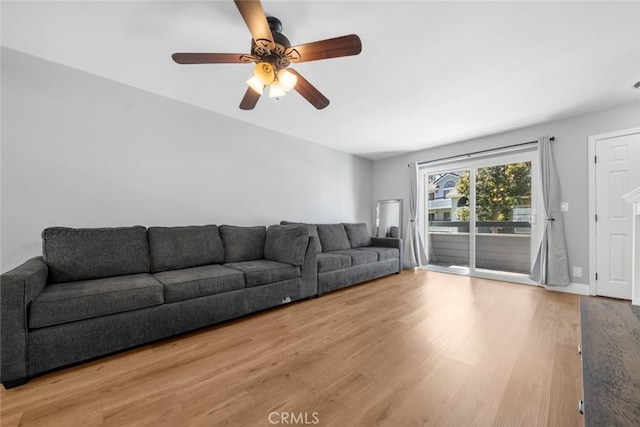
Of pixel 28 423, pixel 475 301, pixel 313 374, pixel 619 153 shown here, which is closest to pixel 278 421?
pixel 313 374

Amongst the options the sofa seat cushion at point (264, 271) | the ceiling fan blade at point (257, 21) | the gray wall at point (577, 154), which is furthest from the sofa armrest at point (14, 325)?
the gray wall at point (577, 154)

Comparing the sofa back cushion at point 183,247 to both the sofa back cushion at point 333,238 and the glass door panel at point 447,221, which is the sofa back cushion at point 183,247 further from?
the glass door panel at point 447,221

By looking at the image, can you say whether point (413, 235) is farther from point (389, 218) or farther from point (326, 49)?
point (326, 49)

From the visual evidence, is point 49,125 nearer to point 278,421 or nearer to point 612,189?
point 278,421

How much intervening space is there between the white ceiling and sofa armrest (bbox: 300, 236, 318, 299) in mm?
1799

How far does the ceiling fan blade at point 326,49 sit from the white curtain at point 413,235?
3741 millimetres

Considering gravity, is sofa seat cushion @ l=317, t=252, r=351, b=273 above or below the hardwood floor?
above

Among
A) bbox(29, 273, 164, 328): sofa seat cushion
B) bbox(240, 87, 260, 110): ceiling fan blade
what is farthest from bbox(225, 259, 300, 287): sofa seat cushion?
bbox(240, 87, 260, 110): ceiling fan blade

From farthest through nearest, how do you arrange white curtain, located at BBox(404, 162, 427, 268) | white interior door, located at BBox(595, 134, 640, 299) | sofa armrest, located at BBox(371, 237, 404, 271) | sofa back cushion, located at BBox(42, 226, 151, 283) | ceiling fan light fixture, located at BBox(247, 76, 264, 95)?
1. white curtain, located at BBox(404, 162, 427, 268)
2. sofa armrest, located at BBox(371, 237, 404, 271)
3. white interior door, located at BBox(595, 134, 640, 299)
4. sofa back cushion, located at BBox(42, 226, 151, 283)
5. ceiling fan light fixture, located at BBox(247, 76, 264, 95)

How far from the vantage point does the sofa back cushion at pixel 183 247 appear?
2.40 meters

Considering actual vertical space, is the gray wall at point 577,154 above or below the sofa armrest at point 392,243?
above

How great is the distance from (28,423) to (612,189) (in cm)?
555

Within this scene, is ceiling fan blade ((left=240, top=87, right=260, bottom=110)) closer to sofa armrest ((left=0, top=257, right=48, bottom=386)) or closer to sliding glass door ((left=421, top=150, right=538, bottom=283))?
sofa armrest ((left=0, top=257, right=48, bottom=386))

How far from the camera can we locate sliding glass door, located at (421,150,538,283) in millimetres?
3803
